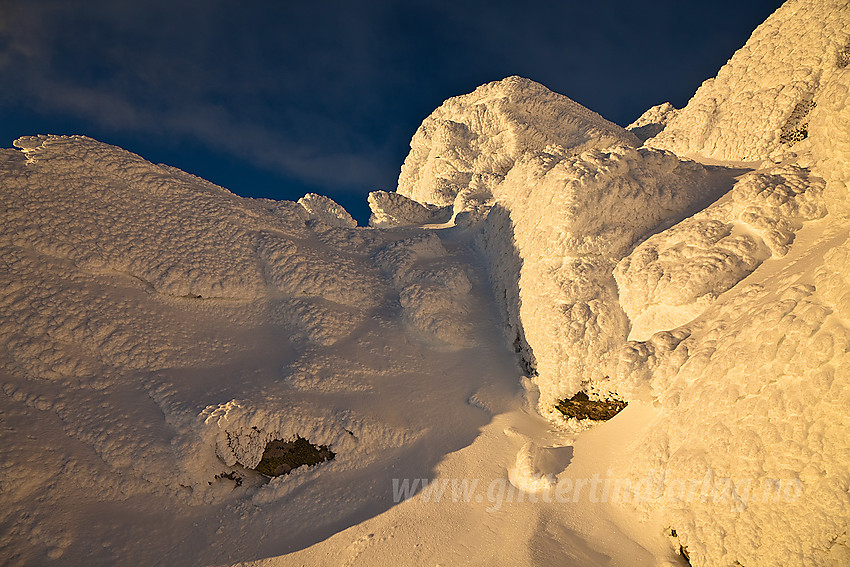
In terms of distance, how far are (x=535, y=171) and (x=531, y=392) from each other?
131 inches

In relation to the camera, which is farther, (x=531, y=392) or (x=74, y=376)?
(x=531, y=392)

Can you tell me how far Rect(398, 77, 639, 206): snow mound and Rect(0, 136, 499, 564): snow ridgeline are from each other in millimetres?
5097

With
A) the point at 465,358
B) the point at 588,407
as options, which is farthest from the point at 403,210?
the point at 588,407

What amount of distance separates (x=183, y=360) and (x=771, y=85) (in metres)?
8.58

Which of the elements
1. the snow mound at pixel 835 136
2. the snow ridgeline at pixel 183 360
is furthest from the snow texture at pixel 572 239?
the snow mound at pixel 835 136

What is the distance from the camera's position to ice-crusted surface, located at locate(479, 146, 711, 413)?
5.15m

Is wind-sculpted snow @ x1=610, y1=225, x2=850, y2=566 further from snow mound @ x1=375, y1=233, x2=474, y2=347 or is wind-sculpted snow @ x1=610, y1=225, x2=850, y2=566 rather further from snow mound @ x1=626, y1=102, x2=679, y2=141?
snow mound @ x1=626, y1=102, x2=679, y2=141

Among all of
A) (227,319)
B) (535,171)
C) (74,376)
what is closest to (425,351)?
(227,319)

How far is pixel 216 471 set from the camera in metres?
4.48

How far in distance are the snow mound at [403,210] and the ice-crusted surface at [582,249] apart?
4262mm

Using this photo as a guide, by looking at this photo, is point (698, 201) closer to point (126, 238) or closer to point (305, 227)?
point (305, 227)

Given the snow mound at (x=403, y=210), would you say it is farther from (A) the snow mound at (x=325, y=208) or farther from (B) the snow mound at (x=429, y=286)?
(B) the snow mound at (x=429, y=286)

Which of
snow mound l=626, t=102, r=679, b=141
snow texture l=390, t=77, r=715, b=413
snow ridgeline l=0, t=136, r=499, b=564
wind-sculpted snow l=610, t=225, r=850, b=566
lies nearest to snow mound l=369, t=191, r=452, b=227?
snow texture l=390, t=77, r=715, b=413

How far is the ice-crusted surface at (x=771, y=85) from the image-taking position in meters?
5.95
